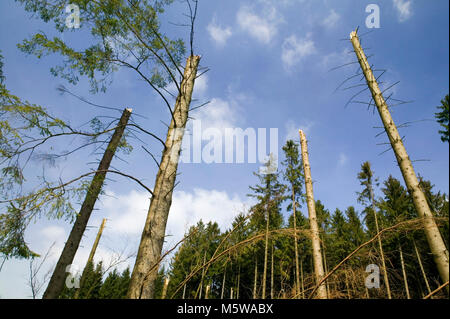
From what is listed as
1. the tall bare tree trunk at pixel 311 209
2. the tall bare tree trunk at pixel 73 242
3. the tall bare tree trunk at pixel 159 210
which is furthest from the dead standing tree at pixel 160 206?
the tall bare tree trunk at pixel 311 209

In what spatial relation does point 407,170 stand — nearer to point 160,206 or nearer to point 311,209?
point 311,209

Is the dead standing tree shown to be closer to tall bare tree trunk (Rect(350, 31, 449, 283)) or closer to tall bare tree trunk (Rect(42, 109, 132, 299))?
tall bare tree trunk (Rect(42, 109, 132, 299))

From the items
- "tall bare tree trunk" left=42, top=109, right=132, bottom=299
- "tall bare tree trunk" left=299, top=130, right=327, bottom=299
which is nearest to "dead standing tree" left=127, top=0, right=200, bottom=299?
"tall bare tree trunk" left=42, top=109, right=132, bottom=299

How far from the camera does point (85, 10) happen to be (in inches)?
135

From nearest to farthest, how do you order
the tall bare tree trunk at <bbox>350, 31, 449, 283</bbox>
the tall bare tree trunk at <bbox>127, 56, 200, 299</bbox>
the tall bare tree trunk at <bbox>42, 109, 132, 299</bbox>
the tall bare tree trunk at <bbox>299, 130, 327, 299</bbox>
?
the tall bare tree trunk at <bbox>127, 56, 200, 299</bbox> < the tall bare tree trunk at <bbox>350, 31, 449, 283</bbox> < the tall bare tree trunk at <bbox>42, 109, 132, 299</bbox> < the tall bare tree trunk at <bbox>299, 130, 327, 299</bbox>

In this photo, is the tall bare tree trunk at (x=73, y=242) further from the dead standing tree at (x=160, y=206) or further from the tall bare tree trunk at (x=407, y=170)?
the tall bare tree trunk at (x=407, y=170)

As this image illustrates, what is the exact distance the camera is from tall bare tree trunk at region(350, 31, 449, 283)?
3381 mm

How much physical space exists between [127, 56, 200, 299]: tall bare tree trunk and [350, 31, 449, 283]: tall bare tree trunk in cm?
329

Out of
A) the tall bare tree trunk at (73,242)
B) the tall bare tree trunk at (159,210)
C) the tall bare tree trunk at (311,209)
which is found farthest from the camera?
the tall bare tree trunk at (311,209)

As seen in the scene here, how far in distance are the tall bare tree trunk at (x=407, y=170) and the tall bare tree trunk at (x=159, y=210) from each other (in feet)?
10.8

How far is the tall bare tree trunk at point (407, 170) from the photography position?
338 centimetres
